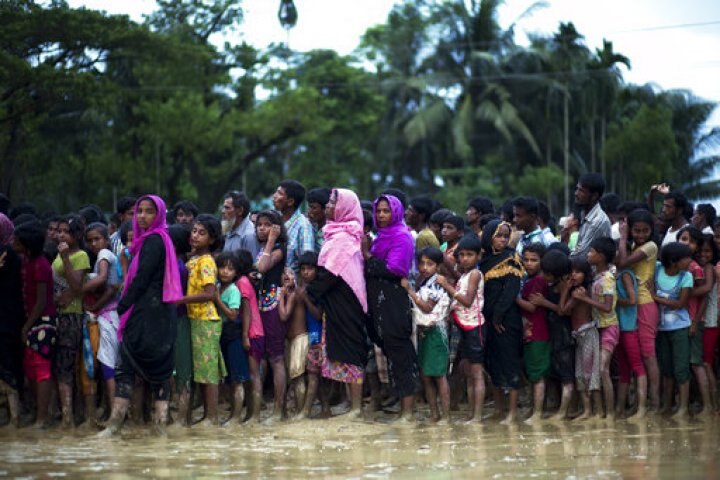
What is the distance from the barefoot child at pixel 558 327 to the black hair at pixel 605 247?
0.87ft

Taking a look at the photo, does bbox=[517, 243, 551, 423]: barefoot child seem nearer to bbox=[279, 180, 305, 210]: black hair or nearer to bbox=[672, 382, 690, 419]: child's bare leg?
bbox=[672, 382, 690, 419]: child's bare leg

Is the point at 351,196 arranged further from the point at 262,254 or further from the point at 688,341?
the point at 688,341

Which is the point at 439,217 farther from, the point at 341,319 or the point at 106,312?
the point at 106,312

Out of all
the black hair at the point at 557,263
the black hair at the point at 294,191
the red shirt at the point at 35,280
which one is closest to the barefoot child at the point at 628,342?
the black hair at the point at 557,263

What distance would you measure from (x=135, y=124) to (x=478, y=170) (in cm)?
1372

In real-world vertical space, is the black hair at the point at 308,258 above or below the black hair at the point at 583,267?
above

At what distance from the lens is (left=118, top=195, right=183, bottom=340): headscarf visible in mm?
8438

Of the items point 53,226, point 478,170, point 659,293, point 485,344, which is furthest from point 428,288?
point 478,170

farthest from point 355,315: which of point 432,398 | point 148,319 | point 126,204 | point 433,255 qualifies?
point 126,204

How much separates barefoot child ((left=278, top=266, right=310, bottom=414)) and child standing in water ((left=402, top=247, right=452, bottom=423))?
97 cm

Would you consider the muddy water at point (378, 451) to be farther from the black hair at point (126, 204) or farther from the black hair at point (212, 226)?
the black hair at point (126, 204)

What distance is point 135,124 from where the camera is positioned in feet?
131

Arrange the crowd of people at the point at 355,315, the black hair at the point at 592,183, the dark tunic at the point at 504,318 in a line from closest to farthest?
the crowd of people at the point at 355,315, the dark tunic at the point at 504,318, the black hair at the point at 592,183

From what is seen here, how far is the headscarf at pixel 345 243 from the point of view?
9109mm
